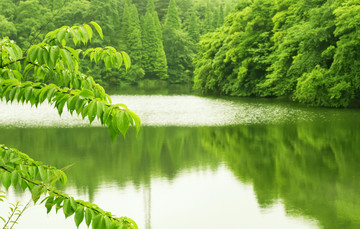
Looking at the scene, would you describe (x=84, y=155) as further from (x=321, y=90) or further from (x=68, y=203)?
(x=321, y=90)

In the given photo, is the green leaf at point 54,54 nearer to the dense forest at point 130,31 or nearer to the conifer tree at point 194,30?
the dense forest at point 130,31

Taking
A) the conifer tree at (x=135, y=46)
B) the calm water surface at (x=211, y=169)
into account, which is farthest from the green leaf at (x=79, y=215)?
the conifer tree at (x=135, y=46)

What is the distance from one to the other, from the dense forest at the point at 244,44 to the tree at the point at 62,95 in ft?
0.54

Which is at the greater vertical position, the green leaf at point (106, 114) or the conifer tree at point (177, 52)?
the conifer tree at point (177, 52)

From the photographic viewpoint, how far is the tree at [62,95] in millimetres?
1657

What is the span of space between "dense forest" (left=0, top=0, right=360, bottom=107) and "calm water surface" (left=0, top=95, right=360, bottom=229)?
3.34 metres

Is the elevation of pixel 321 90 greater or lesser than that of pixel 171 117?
greater

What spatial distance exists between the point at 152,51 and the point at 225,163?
45.2 meters

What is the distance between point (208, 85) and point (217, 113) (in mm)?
13298

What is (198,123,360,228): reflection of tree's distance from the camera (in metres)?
6.86

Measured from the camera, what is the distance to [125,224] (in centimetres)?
189

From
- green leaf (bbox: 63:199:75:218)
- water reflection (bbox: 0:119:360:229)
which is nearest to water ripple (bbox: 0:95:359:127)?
water reflection (bbox: 0:119:360:229)

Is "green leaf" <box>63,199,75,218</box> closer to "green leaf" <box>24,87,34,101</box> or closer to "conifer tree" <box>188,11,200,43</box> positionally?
"green leaf" <box>24,87,34,101</box>

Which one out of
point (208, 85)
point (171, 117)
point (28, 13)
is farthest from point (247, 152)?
point (28, 13)
